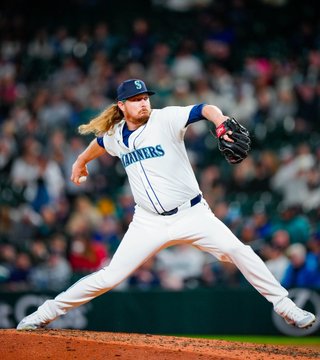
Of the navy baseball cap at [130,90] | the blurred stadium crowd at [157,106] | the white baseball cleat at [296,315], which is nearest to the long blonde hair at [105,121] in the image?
the navy baseball cap at [130,90]

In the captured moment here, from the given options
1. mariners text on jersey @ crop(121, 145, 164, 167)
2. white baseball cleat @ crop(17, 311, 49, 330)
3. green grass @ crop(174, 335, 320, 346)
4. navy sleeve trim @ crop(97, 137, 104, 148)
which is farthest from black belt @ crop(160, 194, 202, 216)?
green grass @ crop(174, 335, 320, 346)

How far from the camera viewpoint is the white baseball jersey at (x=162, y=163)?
6.62 metres

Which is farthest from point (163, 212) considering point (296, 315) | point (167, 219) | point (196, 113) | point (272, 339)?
point (272, 339)

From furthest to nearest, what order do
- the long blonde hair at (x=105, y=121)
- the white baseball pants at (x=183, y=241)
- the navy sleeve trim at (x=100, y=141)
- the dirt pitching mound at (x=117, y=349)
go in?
the navy sleeve trim at (x=100, y=141), the long blonde hair at (x=105, y=121), the white baseball pants at (x=183, y=241), the dirt pitching mound at (x=117, y=349)

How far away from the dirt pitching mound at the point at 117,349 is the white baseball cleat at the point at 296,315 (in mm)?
280

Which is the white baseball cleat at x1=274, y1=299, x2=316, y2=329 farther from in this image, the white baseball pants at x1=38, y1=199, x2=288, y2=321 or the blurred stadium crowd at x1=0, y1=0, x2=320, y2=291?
the blurred stadium crowd at x1=0, y1=0, x2=320, y2=291

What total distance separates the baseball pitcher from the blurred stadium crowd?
4290 millimetres

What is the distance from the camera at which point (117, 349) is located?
6438mm

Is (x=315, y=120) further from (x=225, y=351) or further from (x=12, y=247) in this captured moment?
(x=225, y=351)

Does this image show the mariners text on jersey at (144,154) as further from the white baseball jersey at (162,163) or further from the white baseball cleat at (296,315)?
the white baseball cleat at (296,315)

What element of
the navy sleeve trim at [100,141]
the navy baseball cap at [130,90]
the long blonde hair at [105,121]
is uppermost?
the navy baseball cap at [130,90]

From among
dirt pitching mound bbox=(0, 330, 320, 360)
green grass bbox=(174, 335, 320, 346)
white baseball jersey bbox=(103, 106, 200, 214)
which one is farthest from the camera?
green grass bbox=(174, 335, 320, 346)

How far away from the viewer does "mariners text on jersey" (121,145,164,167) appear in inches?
262

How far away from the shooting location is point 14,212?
500 inches
